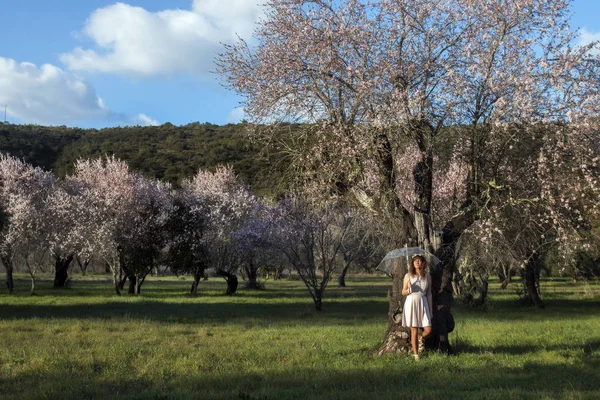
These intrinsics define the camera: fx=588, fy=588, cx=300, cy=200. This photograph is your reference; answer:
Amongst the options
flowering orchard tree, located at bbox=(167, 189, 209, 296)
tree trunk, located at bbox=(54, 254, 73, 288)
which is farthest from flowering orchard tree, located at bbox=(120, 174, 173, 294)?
tree trunk, located at bbox=(54, 254, 73, 288)

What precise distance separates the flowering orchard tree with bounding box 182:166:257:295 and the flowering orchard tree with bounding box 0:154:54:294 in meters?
10.3

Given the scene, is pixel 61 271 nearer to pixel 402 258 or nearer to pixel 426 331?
pixel 402 258

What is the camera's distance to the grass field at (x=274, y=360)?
8.12 m

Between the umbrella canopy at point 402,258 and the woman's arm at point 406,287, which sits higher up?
the umbrella canopy at point 402,258

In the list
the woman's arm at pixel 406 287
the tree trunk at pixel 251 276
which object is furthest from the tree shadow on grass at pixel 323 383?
the tree trunk at pixel 251 276

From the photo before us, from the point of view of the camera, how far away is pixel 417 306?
35.7 feet

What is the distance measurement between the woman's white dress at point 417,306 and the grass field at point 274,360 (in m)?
0.68

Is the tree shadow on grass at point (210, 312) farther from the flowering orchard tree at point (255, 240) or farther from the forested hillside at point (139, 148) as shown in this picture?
the forested hillside at point (139, 148)

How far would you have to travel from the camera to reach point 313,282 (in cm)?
2723

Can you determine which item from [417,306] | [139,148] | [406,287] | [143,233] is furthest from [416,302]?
[139,148]

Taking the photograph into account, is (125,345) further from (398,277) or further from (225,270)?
(225,270)

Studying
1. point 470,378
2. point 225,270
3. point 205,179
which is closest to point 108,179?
point 225,270

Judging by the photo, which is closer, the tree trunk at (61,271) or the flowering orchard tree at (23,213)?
the flowering orchard tree at (23,213)

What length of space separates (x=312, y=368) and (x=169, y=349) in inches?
154
